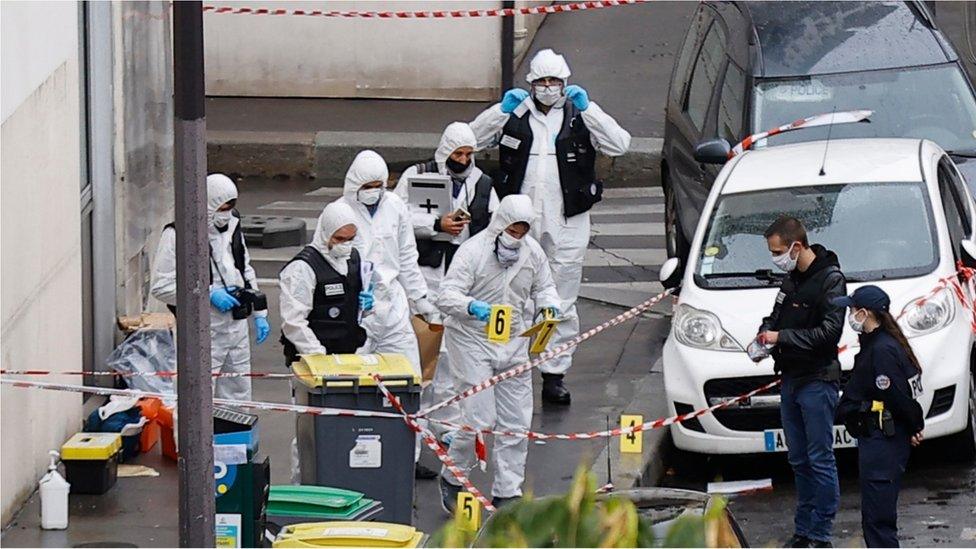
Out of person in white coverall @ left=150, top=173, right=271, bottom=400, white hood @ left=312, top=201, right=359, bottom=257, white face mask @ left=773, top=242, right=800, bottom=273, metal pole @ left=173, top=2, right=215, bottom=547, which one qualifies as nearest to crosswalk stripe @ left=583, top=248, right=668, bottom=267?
person in white coverall @ left=150, top=173, right=271, bottom=400

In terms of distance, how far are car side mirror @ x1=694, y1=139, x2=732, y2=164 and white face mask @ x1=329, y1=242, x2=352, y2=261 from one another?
3.29 m

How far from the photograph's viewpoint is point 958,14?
22047 mm

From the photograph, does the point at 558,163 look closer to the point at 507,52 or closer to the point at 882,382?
the point at 882,382

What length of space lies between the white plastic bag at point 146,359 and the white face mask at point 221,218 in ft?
3.87

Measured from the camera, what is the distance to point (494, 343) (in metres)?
9.63

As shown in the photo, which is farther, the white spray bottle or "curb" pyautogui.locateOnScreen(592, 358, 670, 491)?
"curb" pyautogui.locateOnScreen(592, 358, 670, 491)

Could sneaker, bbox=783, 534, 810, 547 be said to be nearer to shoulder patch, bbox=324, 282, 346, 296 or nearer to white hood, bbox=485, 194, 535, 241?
white hood, bbox=485, 194, 535, 241

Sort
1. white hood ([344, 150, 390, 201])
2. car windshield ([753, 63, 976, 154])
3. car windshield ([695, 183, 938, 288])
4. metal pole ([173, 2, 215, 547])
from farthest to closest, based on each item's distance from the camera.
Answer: car windshield ([753, 63, 976, 154])
car windshield ([695, 183, 938, 288])
white hood ([344, 150, 390, 201])
metal pole ([173, 2, 215, 547])

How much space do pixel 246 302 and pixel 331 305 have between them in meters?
0.78

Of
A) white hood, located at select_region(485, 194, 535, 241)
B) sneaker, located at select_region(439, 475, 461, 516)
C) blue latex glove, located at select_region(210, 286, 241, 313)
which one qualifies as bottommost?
sneaker, located at select_region(439, 475, 461, 516)

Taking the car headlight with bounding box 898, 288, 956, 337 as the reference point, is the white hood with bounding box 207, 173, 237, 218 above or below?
above

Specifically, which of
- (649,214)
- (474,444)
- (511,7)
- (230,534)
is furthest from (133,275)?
(511,7)

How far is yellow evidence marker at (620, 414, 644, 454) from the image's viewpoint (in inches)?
404

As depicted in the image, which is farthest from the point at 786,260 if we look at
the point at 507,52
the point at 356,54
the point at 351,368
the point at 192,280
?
the point at 356,54
